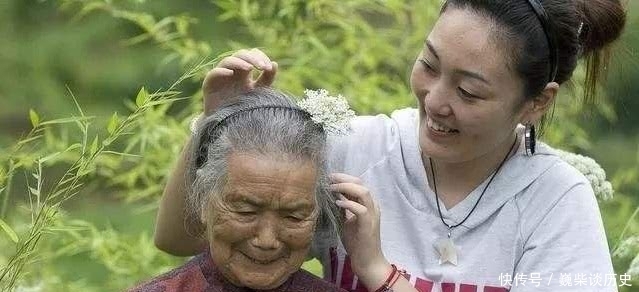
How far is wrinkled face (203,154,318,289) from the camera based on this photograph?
8.01 feet

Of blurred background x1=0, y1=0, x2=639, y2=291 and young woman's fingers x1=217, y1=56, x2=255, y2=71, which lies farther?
blurred background x1=0, y1=0, x2=639, y2=291

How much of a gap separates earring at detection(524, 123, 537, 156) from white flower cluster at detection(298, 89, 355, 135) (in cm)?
43

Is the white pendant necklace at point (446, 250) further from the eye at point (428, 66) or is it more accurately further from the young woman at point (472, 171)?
the eye at point (428, 66)

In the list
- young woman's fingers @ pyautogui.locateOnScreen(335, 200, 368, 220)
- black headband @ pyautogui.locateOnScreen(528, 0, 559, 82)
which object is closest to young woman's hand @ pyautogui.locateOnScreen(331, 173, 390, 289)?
young woman's fingers @ pyautogui.locateOnScreen(335, 200, 368, 220)

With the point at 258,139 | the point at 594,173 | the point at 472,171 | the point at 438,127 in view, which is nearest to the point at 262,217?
the point at 258,139

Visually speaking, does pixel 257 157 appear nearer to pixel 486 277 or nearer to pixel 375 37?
pixel 486 277

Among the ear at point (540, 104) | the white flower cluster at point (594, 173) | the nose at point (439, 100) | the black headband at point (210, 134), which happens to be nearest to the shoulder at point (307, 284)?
the black headband at point (210, 134)

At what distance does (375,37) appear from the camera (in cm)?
427

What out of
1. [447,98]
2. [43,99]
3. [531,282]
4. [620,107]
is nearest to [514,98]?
[447,98]

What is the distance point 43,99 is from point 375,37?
85.1 inches

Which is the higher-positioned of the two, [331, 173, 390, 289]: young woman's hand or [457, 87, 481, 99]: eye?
[457, 87, 481, 99]: eye

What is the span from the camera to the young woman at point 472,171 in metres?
2.61

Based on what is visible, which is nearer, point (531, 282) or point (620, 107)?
point (531, 282)

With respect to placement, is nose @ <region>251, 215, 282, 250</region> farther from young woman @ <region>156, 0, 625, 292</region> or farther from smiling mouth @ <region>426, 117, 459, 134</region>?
smiling mouth @ <region>426, 117, 459, 134</region>
